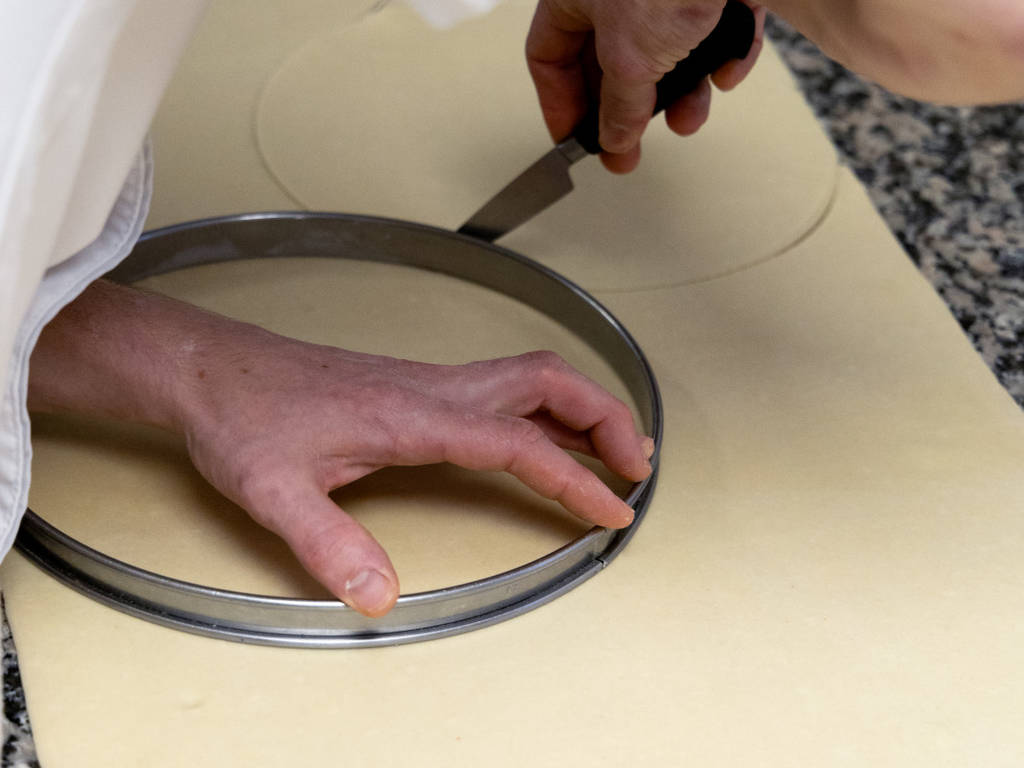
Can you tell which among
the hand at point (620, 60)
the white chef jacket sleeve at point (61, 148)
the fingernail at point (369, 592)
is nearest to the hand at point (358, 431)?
the fingernail at point (369, 592)

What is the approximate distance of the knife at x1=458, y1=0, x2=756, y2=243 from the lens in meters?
0.86

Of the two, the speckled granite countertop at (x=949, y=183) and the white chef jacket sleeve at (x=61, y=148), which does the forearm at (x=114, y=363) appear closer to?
the white chef jacket sleeve at (x=61, y=148)

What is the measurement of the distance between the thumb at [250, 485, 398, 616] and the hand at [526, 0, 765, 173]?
35 cm

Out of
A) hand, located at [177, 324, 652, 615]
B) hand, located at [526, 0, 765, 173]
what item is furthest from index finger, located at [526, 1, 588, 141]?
hand, located at [177, 324, 652, 615]

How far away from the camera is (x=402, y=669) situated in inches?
24.7

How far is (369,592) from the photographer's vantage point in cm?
60

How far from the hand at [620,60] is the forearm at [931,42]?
0.13m

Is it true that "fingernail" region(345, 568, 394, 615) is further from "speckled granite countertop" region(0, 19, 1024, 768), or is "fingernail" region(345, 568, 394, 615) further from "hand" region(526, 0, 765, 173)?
"speckled granite countertop" region(0, 19, 1024, 768)

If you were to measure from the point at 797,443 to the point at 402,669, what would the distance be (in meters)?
0.33

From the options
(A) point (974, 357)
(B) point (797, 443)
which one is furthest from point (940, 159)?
(B) point (797, 443)

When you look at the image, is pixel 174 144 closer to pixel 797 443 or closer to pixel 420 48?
pixel 420 48

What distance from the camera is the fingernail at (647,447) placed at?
2.36 feet

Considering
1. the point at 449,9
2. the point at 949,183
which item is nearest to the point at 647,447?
the point at 449,9

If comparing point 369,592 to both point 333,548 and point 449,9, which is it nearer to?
point 333,548
